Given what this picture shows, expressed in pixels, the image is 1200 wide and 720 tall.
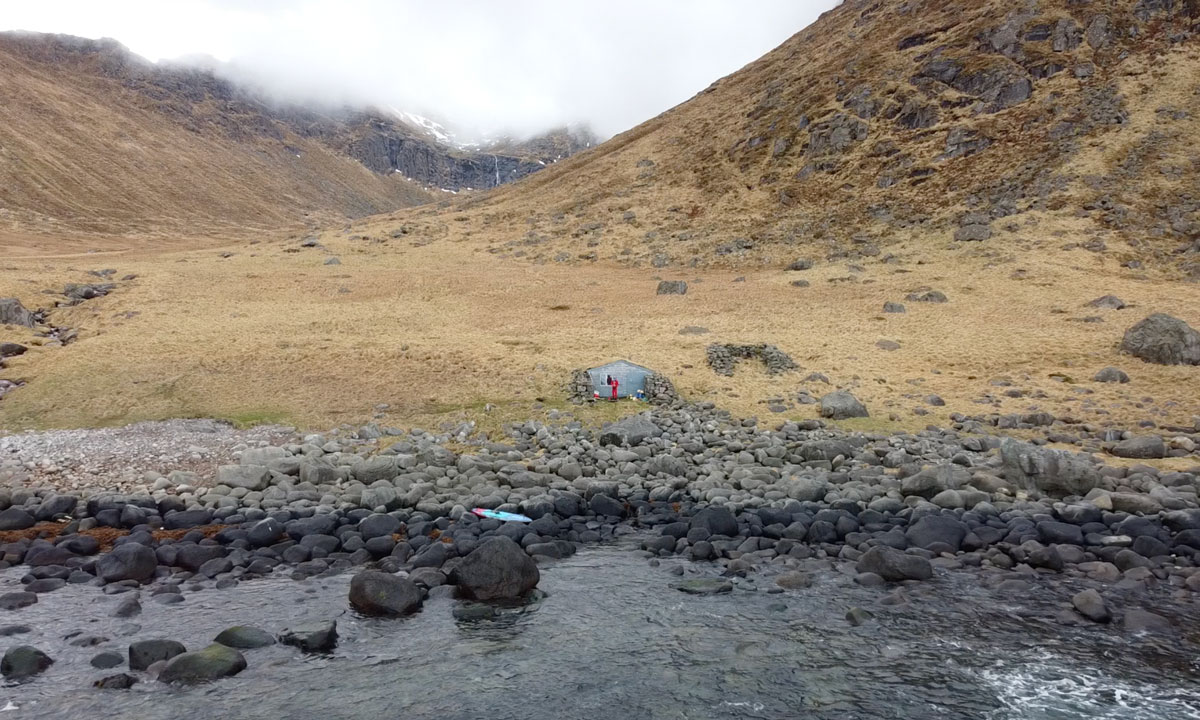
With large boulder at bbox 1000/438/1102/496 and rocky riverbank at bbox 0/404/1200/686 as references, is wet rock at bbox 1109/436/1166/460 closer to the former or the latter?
rocky riverbank at bbox 0/404/1200/686

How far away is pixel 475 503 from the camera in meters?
23.2

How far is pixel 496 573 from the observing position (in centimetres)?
1677

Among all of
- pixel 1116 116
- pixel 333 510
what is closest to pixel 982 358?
pixel 333 510

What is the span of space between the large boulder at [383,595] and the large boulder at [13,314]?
38.7 metres

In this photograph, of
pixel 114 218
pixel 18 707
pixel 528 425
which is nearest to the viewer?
pixel 18 707

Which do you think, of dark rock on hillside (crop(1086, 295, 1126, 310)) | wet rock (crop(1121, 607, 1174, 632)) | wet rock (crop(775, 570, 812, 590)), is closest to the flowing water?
wet rock (crop(775, 570, 812, 590))

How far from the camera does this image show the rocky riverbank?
17.0m

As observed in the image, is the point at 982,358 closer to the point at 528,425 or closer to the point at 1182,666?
the point at 528,425

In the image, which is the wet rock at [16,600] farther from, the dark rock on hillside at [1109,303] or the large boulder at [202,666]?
the dark rock on hillside at [1109,303]

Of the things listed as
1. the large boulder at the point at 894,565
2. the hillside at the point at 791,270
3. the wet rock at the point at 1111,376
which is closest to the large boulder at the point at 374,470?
the hillside at the point at 791,270

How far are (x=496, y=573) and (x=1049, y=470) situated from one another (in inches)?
712

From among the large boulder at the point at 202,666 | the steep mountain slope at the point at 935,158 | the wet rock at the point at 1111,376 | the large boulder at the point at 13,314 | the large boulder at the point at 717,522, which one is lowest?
the large boulder at the point at 717,522

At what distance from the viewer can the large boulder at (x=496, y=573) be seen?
1661cm

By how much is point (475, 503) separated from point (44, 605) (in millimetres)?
11206
